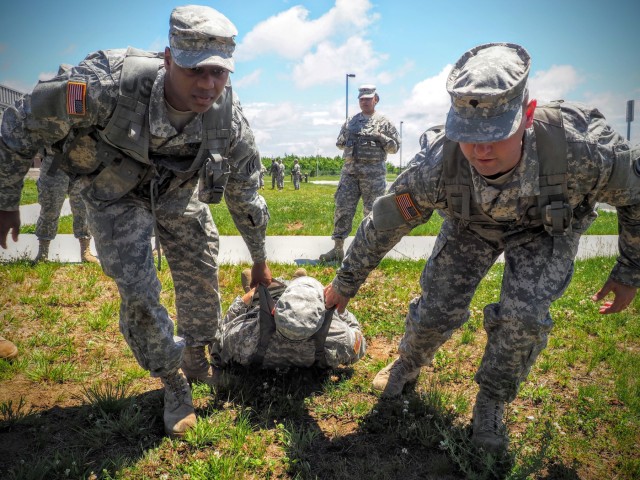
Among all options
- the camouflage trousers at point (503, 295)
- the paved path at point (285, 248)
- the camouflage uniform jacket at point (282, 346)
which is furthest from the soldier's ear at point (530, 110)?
the paved path at point (285, 248)

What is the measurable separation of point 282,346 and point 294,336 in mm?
278

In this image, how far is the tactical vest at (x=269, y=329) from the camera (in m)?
3.30

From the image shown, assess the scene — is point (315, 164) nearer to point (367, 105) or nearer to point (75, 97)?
point (367, 105)

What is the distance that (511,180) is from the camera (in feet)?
8.01

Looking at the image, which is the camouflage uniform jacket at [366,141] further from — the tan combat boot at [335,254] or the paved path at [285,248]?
the paved path at [285,248]

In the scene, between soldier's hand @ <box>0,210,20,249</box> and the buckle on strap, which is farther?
soldier's hand @ <box>0,210,20,249</box>

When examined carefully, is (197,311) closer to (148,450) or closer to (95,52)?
(148,450)

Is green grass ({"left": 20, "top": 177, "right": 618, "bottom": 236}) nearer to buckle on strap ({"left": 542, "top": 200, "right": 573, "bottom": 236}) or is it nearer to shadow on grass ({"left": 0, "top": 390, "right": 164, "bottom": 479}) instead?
shadow on grass ({"left": 0, "top": 390, "right": 164, "bottom": 479})

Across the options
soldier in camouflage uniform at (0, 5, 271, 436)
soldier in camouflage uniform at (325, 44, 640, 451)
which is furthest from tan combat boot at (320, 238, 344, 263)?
soldier in camouflage uniform at (0, 5, 271, 436)

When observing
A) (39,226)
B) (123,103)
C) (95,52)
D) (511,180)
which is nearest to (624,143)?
(511,180)

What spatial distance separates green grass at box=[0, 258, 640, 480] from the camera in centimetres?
255

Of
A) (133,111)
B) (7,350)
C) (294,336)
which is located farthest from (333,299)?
(7,350)

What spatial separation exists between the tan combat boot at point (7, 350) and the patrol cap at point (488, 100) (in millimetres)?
3399

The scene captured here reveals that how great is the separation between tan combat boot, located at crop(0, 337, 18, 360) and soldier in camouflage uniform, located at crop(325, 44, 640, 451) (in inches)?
→ 99.0
